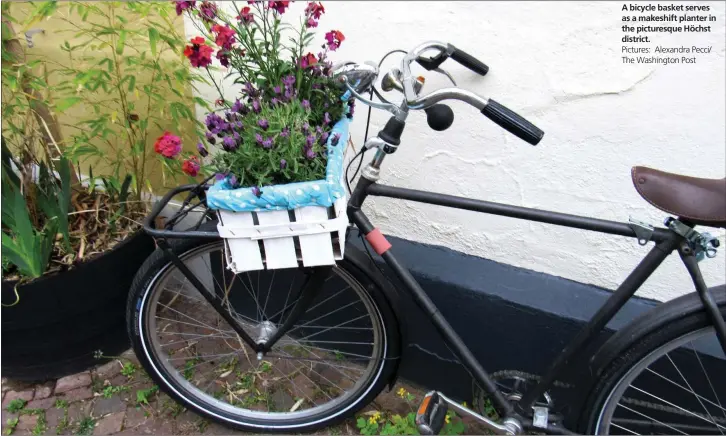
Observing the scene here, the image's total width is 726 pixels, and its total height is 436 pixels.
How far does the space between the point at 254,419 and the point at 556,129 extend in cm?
169

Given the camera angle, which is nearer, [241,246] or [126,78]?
[241,246]

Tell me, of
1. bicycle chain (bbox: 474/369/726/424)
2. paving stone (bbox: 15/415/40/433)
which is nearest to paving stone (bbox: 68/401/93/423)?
paving stone (bbox: 15/415/40/433)

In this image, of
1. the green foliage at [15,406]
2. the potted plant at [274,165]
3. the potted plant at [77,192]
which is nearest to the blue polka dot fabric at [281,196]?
the potted plant at [274,165]

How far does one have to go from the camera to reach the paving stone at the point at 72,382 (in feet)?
8.26

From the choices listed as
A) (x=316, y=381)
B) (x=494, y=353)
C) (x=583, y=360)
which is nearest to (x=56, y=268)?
(x=316, y=381)

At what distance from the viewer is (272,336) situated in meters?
2.04

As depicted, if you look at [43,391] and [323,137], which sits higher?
[323,137]

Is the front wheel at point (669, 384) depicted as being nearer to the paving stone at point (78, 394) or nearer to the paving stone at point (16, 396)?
the paving stone at point (78, 394)

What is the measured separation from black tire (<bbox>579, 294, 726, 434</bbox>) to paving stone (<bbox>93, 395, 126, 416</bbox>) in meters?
1.97

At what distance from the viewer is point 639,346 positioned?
5.14ft

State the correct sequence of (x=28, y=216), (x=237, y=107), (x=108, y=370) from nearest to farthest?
(x=237, y=107) → (x=28, y=216) → (x=108, y=370)

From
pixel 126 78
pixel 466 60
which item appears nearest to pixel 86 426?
pixel 126 78

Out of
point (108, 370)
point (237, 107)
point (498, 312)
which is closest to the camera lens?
point (237, 107)

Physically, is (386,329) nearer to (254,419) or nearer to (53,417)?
(254,419)
